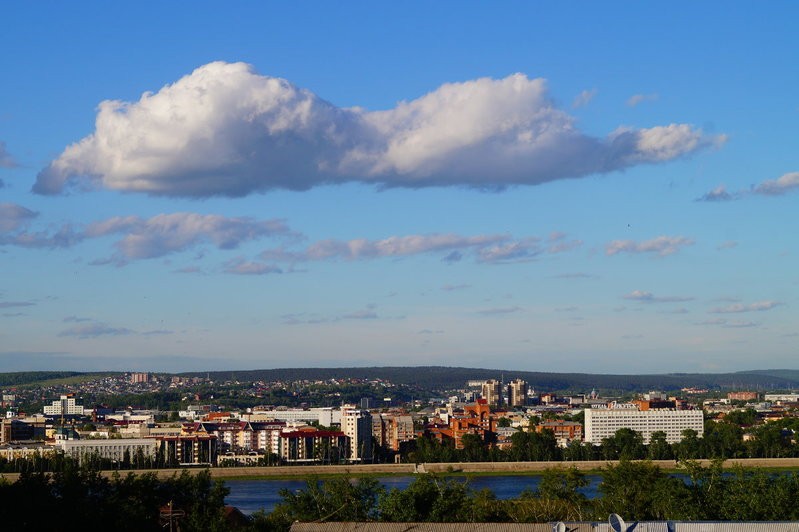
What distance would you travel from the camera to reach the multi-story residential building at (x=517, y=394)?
16812 cm

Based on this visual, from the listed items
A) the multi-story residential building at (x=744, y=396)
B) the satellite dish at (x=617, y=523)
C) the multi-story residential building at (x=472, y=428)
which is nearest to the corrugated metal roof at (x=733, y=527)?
the satellite dish at (x=617, y=523)

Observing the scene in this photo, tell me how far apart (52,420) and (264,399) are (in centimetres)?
6398

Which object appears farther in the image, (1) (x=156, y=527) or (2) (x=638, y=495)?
(2) (x=638, y=495)

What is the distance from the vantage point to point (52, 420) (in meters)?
Result: 114

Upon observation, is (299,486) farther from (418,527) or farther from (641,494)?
(418,527)

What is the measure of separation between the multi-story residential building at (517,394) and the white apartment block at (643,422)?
7215cm

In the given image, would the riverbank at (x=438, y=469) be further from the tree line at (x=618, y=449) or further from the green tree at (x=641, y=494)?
the green tree at (x=641, y=494)

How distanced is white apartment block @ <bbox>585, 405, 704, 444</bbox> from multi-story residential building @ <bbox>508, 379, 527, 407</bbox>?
72.1 m

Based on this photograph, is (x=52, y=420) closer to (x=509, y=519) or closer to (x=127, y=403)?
(x=127, y=403)

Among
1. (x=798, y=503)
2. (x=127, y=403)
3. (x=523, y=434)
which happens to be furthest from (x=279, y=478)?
(x=127, y=403)

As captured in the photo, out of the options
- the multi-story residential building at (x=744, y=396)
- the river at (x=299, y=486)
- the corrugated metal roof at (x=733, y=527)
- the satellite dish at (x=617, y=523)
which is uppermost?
the multi-story residential building at (x=744, y=396)

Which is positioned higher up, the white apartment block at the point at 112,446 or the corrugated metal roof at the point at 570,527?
the corrugated metal roof at the point at 570,527

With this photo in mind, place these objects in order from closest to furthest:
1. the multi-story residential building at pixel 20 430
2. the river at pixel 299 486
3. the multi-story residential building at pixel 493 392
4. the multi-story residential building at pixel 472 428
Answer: the river at pixel 299 486 < the multi-story residential building at pixel 472 428 < the multi-story residential building at pixel 20 430 < the multi-story residential building at pixel 493 392

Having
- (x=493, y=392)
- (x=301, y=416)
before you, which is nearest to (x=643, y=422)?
(x=301, y=416)
